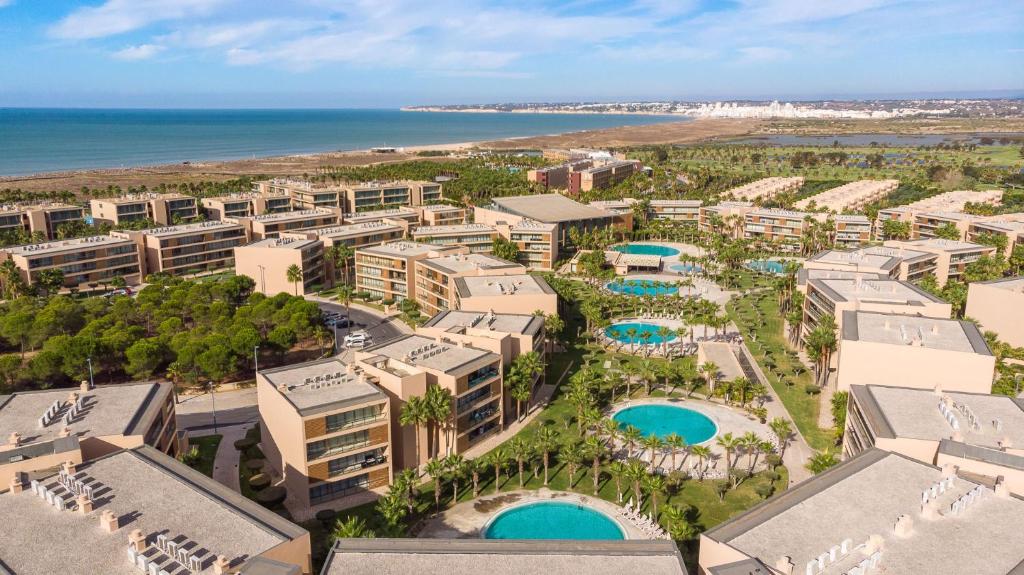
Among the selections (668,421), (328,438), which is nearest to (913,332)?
(668,421)

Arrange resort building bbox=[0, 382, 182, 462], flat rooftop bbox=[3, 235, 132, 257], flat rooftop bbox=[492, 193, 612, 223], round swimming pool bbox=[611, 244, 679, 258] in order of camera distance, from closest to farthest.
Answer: resort building bbox=[0, 382, 182, 462] → flat rooftop bbox=[3, 235, 132, 257] → round swimming pool bbox=[611, 244, 679, 258] → flat rooftop bbox=[492, 193, 612, 223]

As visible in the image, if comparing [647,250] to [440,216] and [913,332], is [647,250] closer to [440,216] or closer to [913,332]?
[440,216]

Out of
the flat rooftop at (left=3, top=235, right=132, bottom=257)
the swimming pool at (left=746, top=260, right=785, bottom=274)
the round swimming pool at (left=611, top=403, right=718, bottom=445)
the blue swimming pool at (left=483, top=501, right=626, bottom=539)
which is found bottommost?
the blue swimming pool at (left=483, top=501, right=626, bottom=539)

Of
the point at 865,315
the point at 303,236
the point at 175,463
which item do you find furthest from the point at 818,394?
the point at 303,236

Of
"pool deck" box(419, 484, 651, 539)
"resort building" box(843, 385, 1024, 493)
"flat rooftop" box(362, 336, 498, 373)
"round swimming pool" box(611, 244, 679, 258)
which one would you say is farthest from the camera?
"round swimming pool" box(611, 244, 679, 258)

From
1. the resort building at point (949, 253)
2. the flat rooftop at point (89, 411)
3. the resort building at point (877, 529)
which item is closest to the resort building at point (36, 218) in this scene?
the flat rooftop at point (89, 411)

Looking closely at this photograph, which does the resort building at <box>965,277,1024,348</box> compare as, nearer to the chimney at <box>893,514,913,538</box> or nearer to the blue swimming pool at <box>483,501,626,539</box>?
the chimney at <box>893,514,913,538</box>

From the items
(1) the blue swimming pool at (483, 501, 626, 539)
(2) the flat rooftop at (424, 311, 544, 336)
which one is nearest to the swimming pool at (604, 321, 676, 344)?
(2) the flat rooftop at (424, 311, 544, 336)

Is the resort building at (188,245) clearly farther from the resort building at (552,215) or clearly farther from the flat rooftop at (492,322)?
the flat rooftop at (492,322)
